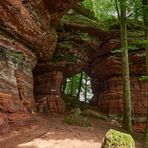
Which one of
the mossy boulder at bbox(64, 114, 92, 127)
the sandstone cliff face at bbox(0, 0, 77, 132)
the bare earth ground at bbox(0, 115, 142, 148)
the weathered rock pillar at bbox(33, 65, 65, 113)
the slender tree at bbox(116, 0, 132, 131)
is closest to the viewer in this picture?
the bare earth ground at bbox(0, 115, 142, 148)

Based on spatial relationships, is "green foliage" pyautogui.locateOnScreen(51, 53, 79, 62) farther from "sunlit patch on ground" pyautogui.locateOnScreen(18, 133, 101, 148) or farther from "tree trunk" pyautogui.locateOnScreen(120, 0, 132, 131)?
"sunlit patch on ground" pyautogui.locateOnScreen(18, 133, 101, 148)

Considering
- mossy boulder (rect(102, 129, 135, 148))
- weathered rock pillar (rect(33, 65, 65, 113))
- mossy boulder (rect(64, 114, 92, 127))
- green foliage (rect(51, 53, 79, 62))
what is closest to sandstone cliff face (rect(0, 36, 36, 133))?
mossy boulder (rect(64, 114, 92, 127))

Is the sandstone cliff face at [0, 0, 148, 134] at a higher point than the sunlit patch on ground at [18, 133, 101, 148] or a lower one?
higher

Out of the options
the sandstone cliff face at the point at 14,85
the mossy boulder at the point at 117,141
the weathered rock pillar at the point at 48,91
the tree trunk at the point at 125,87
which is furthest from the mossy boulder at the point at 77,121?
the mossy boulder at the point at 117,141

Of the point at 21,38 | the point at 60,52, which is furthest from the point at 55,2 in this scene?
the point at 60,52

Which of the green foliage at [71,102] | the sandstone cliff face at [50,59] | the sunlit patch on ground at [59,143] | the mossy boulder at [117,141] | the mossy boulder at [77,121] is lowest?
the sunlit patch on ground at [59,143]

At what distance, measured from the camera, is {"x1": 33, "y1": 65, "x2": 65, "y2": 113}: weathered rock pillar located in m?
17.4

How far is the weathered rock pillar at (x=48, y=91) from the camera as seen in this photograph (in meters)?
17.4

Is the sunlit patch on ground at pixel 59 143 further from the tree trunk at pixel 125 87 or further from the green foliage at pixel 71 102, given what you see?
the green foliage at pixel 71 102

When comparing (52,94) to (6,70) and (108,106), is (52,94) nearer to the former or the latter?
(108,106)

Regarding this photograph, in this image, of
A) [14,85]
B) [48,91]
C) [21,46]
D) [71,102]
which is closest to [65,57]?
[48,91]

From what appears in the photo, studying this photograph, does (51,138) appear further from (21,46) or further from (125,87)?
(125,87)

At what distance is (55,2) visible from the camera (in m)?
14.0

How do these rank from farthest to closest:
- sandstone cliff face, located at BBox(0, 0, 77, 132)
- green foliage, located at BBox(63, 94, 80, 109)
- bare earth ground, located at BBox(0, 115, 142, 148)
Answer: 1. green foliage, located at BBox(63, 94, 80, 109)
2. sandstone cliff face, located at BBox(0, 0, 77, 132)
3. bare earth ground, located at BBox(0, 115, 142, 148)
